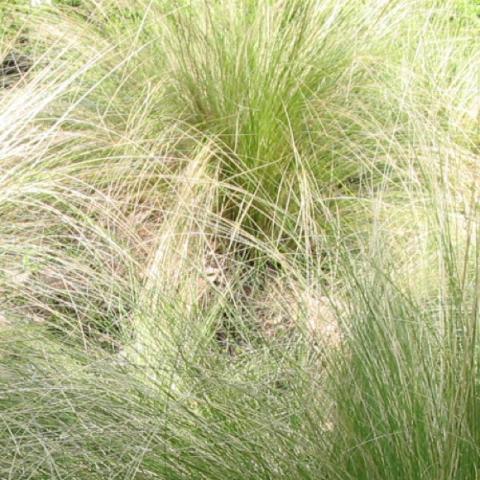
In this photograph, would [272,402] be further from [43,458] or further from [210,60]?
[210,60]

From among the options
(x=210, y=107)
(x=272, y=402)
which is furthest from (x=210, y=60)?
(x=272, y=402)

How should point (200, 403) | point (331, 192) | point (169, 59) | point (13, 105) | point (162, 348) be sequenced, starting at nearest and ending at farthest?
point (200, 403)
point (162, 348)
point (13, 105)
point (331, 192)
point (169, 59)

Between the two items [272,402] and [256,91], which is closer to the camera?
[272,402]

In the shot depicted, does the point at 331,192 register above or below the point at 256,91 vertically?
below

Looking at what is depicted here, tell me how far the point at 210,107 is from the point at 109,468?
1788 millimetres

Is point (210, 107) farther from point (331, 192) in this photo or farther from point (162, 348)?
point (162, 348)

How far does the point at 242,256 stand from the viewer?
3.06 m

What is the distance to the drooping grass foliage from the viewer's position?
1.87m

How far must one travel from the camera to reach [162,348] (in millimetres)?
2242

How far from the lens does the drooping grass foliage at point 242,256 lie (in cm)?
187

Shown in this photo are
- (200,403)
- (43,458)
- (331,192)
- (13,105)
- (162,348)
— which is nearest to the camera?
(43,458)

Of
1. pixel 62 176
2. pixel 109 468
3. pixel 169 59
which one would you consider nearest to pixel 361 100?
pixel 169 59

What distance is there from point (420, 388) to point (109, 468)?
61cm

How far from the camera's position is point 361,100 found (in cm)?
354
